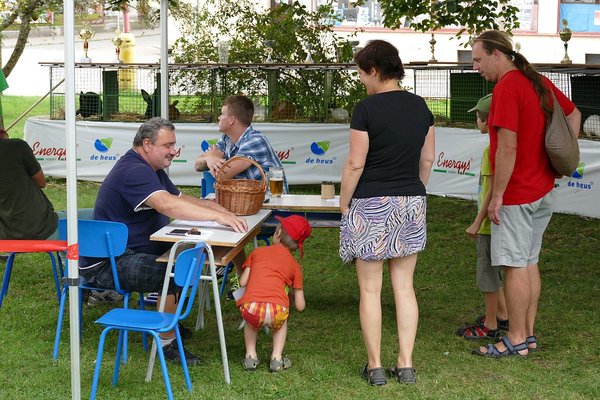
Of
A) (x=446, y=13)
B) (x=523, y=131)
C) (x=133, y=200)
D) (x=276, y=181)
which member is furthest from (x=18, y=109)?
(x=523, y=131)

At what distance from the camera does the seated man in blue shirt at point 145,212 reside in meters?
4.95

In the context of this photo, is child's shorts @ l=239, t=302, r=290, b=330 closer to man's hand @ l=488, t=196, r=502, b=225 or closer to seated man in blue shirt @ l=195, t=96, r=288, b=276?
man's hand @ l=488, t=196, r=502, b=225

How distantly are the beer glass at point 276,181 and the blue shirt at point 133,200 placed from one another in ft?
3.45

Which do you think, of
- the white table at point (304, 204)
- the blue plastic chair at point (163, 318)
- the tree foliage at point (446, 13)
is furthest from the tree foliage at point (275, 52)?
the blue plastic chair at point (163, 318)

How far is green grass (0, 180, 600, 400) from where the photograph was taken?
4.62 meters

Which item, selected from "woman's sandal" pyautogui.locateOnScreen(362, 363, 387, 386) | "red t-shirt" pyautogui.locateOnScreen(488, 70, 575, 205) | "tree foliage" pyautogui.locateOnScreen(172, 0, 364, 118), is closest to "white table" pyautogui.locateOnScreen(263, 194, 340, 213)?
"red t-shirt" pyautogui.locateOnScreen(488, 70, 575, 205)

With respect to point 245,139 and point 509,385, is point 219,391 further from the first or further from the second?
point 245,139

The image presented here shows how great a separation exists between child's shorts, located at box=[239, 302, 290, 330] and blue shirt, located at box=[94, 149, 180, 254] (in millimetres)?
709

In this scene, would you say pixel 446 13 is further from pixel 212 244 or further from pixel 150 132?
pixel 212 244

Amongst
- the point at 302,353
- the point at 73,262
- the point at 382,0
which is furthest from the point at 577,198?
the point at 73,262

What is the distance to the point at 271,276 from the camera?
15.9ft

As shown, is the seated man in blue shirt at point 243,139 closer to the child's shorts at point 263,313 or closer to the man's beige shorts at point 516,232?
the child's shorts at point 263,313

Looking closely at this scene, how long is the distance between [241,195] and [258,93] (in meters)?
6.12

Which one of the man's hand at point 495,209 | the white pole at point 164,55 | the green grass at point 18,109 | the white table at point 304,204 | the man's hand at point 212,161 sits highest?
the white pole at point 164,55
